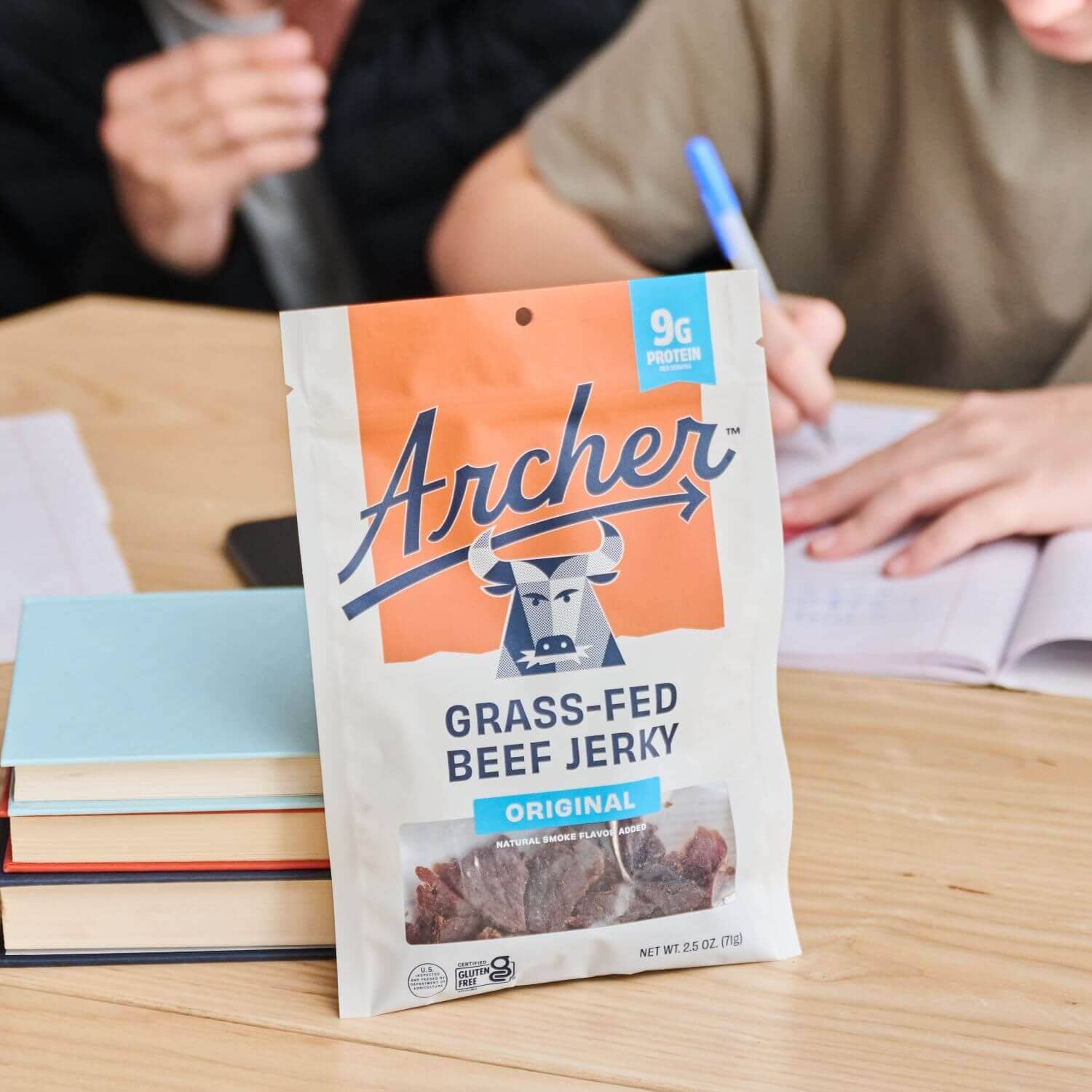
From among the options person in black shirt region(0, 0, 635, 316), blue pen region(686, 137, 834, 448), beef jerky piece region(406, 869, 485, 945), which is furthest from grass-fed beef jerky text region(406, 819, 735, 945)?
person in black shirt region(0, 0, 635, 316)

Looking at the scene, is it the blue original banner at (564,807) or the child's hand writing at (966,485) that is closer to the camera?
the blue original banner at (564,807)

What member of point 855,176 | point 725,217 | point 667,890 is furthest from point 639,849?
point 855,176

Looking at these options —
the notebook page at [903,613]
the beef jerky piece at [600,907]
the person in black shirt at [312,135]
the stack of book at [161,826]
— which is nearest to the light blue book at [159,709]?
the stack of book at [161,826]

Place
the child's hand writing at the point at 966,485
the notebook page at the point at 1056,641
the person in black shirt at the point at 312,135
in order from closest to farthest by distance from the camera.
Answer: the notebook page at the point at 1056,641
the child's hand writing at the point at 966,485
the person in black shirt at the point at 312,135

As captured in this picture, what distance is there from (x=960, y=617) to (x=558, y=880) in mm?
345

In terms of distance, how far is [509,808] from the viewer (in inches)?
17.9

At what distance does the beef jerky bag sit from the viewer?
45cm

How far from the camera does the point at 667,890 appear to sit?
467mm

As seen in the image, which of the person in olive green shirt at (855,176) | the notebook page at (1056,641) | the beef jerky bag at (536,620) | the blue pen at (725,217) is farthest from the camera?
the person in olive green shirt at (855,176)

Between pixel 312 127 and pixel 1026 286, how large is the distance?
722 mm

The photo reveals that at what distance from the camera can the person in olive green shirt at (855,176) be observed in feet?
3.56

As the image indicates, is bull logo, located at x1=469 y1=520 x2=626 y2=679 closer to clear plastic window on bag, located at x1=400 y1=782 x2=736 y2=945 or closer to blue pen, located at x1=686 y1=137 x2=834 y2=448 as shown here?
clear plastic window on bag, located at x1=400 y1=782 x2=736 y2=945

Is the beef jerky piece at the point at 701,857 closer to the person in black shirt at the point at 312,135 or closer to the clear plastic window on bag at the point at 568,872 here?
the clear plastic window on bag at the point at 568,872

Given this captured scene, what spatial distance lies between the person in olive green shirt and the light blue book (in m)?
0.54
